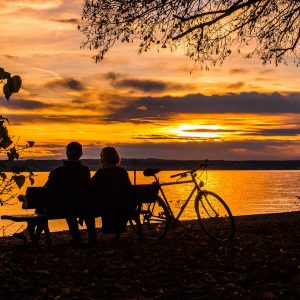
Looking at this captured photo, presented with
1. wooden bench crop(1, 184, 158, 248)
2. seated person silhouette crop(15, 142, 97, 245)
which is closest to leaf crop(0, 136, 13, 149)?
wooden bench crop(1, 184, 158, 248)

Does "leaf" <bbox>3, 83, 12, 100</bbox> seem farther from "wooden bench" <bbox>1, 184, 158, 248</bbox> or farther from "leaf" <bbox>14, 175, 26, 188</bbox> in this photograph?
"wooden bench" <bbox>1, 184, 158, 248</bbox>

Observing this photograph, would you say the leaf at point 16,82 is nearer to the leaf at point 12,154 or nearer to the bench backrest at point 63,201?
the leaf at point 12,154

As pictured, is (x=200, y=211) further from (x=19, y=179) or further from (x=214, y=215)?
(x=19, y=179)

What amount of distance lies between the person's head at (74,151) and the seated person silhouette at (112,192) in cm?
47

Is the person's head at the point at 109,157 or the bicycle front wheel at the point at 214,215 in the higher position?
the person's head at the point at 109,157

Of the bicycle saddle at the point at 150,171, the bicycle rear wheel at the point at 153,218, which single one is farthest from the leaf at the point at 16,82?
the bicycle saddle at the point at 150,171

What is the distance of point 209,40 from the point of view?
45.8ft

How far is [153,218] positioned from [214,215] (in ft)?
4.74

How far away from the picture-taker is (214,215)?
11.2 metres

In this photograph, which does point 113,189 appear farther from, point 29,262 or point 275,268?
point 275,268

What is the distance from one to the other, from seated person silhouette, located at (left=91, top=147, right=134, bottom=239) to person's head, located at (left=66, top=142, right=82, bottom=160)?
0.47m

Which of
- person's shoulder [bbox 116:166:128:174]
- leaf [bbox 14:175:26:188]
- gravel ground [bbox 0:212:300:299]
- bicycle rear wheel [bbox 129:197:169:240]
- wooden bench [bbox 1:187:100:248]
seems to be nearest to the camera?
leaf [bbox 14:175:26:188]

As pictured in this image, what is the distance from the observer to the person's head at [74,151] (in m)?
10.5

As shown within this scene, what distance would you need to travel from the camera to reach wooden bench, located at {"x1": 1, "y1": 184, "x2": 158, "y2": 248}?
1020 cm
